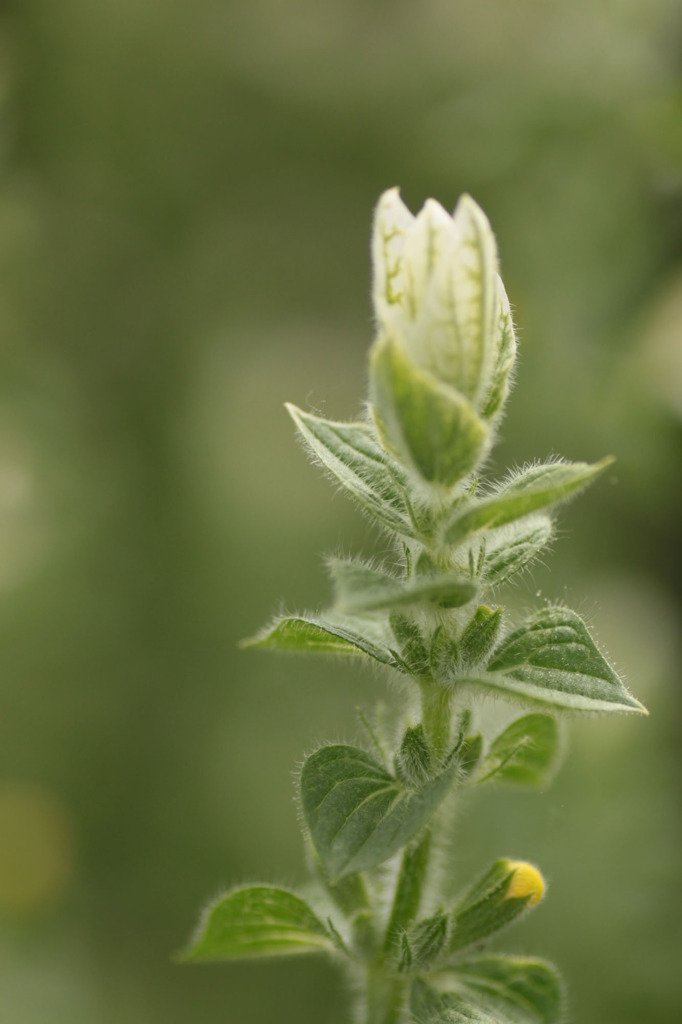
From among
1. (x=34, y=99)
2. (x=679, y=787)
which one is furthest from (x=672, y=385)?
(x=34, y=99)

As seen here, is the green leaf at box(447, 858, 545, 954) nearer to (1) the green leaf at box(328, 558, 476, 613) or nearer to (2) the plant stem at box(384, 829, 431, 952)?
(2) the plant stem at box(384, 829, 431, 952)

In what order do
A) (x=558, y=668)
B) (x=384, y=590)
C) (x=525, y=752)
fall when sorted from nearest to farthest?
(x=384, y=590) < (x=558, y=668) < (x=525, y=752)

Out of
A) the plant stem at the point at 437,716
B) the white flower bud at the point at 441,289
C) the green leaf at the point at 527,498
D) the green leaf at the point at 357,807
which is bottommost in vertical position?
the green leaf at the point at 357,807

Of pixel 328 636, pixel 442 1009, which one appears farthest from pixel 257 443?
pixel 442 1009

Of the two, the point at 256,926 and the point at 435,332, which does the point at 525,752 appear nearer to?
the point at 256,926

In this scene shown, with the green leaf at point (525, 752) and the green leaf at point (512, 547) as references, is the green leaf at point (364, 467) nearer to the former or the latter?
the green leaf at point (512, 547)

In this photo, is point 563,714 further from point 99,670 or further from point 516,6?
point 516,6

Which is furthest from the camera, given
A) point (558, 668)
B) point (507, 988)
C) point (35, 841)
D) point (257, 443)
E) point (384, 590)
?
point (257, 443)

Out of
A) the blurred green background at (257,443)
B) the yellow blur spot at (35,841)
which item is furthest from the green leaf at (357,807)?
the yellow blur spot at (35,841)
